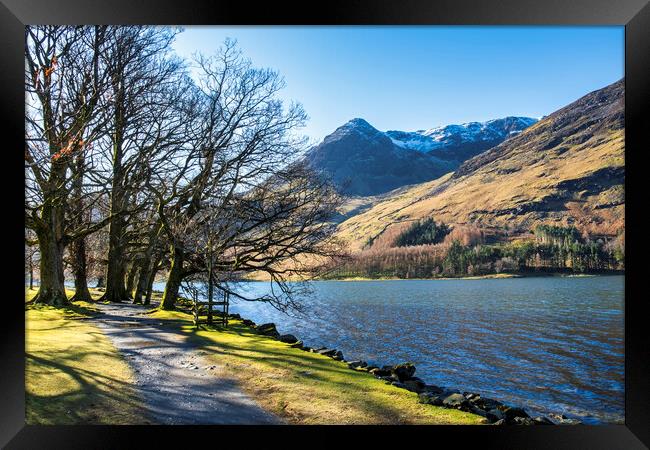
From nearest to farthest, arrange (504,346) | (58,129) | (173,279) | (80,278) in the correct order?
1. (58,129)
2. (173,279)
3. (80,278)
4. (504,346)

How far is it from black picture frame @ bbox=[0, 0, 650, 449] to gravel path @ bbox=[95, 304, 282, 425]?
0.85 feet

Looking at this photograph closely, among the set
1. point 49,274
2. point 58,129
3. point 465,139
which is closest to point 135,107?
point 58,129

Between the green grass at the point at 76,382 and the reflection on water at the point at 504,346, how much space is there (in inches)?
272

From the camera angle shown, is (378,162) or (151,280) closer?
(151,280)

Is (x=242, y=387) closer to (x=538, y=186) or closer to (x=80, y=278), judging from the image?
(x=80, y=278)

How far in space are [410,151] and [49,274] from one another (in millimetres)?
181393

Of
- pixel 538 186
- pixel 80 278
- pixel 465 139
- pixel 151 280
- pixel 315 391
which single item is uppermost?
pixel 465 139

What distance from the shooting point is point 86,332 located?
29.8 ft

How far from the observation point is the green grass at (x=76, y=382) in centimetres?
498

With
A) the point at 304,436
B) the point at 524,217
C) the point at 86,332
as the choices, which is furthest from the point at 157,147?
the point at 524,217
